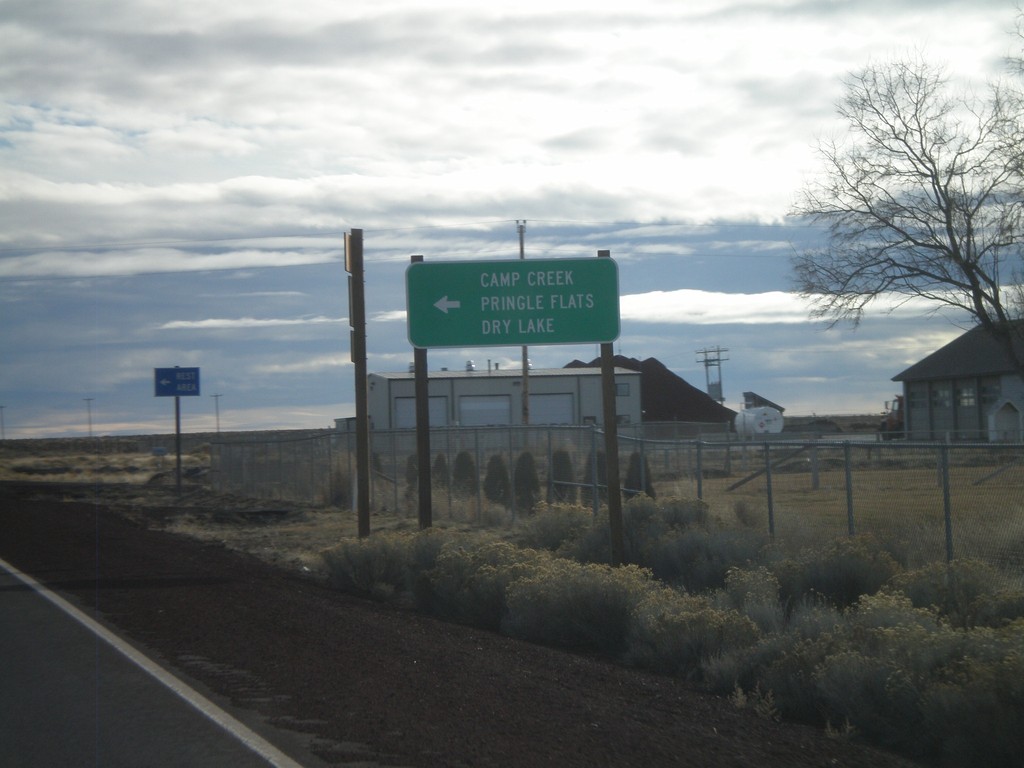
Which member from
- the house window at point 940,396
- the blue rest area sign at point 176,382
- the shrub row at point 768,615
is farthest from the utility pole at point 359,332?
the house window at point 940,396

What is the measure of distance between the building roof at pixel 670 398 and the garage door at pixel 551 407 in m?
13.6

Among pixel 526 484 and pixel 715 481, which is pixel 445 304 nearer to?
pixel 526 484

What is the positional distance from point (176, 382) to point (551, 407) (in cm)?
2747

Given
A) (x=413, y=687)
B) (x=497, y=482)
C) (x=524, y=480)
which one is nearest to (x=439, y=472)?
(x=497, y=482)

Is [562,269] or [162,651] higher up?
[562,269]

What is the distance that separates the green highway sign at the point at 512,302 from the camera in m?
16.3

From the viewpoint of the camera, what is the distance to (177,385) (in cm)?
3800

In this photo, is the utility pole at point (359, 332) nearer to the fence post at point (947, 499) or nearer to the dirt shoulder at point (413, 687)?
the dirt shoulder at point (413, 687)

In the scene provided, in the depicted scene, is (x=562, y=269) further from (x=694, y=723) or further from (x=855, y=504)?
(x=694, y=723)

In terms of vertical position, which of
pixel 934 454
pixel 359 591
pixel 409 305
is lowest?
pixel 359 591

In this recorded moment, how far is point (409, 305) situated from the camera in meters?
16.4

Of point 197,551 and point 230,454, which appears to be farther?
point 230,454

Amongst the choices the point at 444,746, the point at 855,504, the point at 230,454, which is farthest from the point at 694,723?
the point at 230,454

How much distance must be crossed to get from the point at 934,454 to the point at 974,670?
795 centimetres
